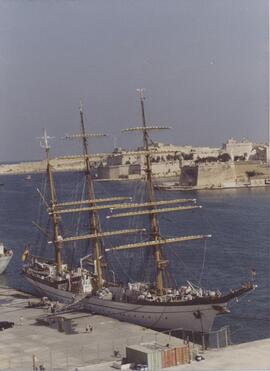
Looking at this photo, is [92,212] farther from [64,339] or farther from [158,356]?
[158,356]

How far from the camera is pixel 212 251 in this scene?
47.9 metres

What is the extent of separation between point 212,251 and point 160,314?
19.0 meters

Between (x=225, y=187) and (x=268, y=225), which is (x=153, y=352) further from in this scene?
(x=225, y=187)

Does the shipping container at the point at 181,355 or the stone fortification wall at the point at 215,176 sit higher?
the stone fortification wall at the point at 215,176

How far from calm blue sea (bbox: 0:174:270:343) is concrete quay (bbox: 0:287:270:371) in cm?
509

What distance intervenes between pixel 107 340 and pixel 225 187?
283ft

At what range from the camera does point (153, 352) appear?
20906 mm

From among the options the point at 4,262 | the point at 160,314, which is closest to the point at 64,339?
the point at 160,314

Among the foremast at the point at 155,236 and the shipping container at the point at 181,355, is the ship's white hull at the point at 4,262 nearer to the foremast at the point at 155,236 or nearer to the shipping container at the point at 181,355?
the foremast at the point at 155,236

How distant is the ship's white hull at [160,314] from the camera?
94.2 ft

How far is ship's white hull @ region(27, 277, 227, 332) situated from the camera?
28.7 meters

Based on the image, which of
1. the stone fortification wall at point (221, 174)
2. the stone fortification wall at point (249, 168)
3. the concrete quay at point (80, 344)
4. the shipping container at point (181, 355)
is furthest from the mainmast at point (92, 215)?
the stone fortification wall at point (249, 168)

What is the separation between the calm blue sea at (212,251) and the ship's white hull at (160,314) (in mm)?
1417

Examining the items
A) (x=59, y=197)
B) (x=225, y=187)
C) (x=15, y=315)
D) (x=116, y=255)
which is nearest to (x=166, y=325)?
(x=15, y=315)
